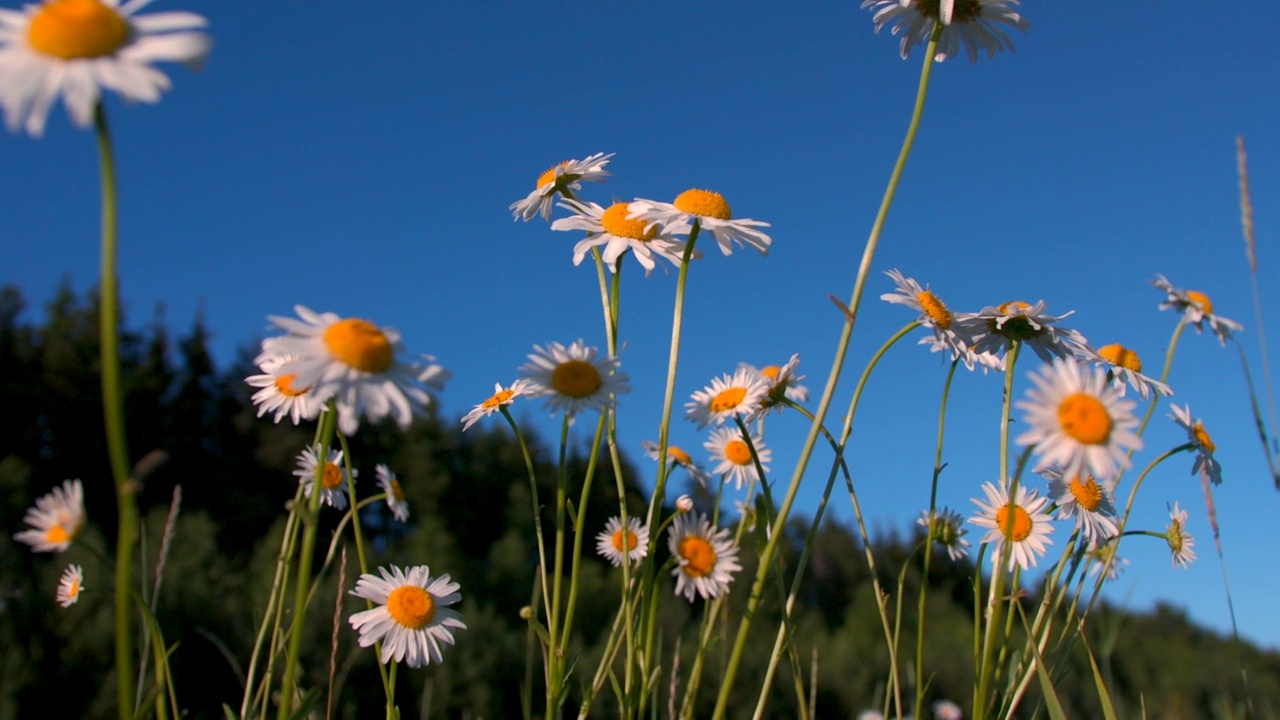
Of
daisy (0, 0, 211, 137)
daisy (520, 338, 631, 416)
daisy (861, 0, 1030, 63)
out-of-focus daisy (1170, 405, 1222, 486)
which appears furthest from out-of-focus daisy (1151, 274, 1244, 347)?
daisy (0, 0, 211, 137)

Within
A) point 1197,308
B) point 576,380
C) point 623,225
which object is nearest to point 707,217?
point 623,225

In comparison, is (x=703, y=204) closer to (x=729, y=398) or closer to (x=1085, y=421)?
(x=729, y=398)

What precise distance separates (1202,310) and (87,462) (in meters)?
14.8

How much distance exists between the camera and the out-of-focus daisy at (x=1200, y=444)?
157cm

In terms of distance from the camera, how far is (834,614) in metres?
16.0

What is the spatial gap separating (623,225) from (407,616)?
2.34ft

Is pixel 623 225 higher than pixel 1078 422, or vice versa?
pixel 623 225

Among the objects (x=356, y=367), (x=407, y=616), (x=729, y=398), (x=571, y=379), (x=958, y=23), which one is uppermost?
(x=958, y=23)

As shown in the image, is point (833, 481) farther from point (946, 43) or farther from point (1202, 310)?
point (1202, 310)

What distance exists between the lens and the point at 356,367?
0.84 meters

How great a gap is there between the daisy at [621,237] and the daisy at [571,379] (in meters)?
0.19

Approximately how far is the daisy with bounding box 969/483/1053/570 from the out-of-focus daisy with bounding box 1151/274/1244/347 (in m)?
0.83

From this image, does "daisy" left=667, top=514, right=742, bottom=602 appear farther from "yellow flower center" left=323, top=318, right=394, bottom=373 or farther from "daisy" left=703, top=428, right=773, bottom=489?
"yellow flower center" left=323, top=318, right=394, bottom=373

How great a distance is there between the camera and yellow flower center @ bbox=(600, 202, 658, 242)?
1.38 m
